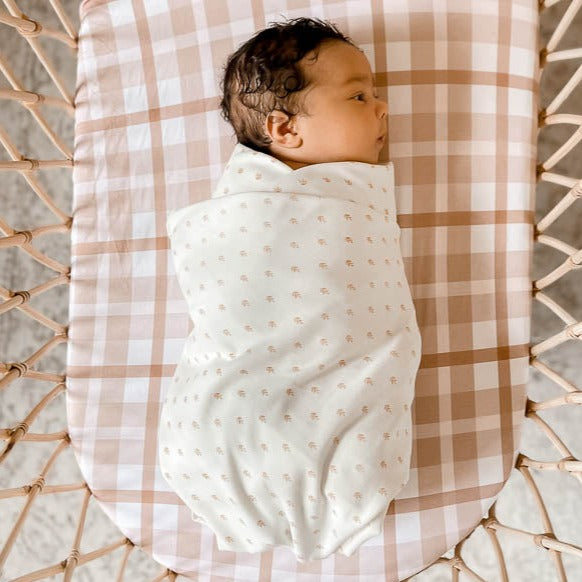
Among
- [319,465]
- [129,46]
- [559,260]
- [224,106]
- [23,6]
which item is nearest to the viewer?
→ [319,465]

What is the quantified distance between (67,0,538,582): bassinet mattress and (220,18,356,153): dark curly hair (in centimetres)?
12

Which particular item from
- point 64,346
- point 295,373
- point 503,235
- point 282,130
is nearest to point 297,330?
point 295,373

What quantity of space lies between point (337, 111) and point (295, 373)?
31 centimetres

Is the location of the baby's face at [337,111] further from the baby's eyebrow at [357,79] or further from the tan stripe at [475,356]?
the tan stripe at [475,356]

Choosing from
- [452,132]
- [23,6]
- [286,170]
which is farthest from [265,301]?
[23,6]

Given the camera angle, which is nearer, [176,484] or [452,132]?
[176,484]

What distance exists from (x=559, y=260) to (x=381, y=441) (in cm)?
57

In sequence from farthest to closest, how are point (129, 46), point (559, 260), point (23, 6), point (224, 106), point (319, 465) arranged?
A: point (23, 6), point (559, 260), point (129, 46), point (224, 106), point (319, 465)

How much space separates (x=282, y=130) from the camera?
81 cm

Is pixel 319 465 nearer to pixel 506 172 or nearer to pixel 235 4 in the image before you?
pixel 506 172

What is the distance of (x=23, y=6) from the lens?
128cm

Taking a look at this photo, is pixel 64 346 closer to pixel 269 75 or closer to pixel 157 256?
pixel 157 256

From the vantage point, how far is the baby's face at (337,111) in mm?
798

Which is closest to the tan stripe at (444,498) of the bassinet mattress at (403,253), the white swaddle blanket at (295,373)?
the bassinet mattress at (403,253)
